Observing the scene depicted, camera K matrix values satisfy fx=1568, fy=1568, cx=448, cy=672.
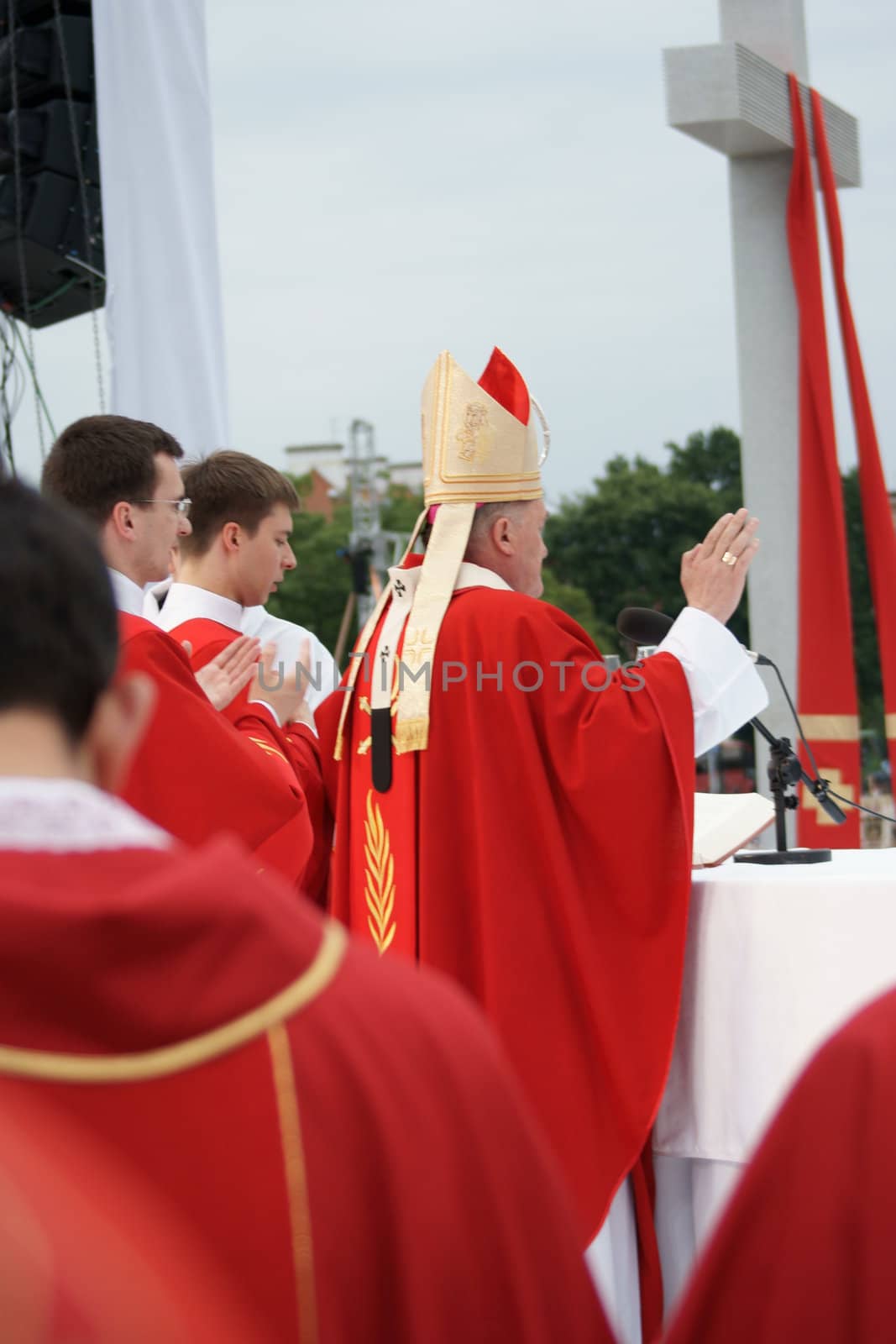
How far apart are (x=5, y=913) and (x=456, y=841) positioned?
2.54 meters

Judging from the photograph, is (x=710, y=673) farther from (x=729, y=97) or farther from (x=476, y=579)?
(x=729, y=97)

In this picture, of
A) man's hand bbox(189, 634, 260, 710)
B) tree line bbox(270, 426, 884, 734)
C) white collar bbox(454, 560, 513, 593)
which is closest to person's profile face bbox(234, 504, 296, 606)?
man's hand bbox(189, 634, 260, 710)

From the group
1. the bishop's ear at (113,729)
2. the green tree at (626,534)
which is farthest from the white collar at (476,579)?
the green tree at (626,534)

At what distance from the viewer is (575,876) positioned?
3.35 meters

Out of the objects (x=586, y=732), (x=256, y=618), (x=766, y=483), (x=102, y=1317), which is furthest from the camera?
(x=766, y=483)

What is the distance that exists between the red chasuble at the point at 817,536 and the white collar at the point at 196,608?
4.11 m

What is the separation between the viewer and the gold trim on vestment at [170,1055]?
977mm

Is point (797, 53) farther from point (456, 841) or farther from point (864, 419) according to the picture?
point (456, 841)

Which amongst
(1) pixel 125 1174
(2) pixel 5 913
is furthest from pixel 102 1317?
(2) pixel 5 913

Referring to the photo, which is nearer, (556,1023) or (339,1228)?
(339,1228)

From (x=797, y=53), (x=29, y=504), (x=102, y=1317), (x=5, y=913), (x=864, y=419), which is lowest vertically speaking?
(x=102, y=1317)

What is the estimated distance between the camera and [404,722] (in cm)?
348

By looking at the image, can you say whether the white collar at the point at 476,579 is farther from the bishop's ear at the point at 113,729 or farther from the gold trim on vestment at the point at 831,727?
the gold trim on vestment at the point at 831,727

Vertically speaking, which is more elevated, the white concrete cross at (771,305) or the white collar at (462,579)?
the white concrete cross at (771,305)
